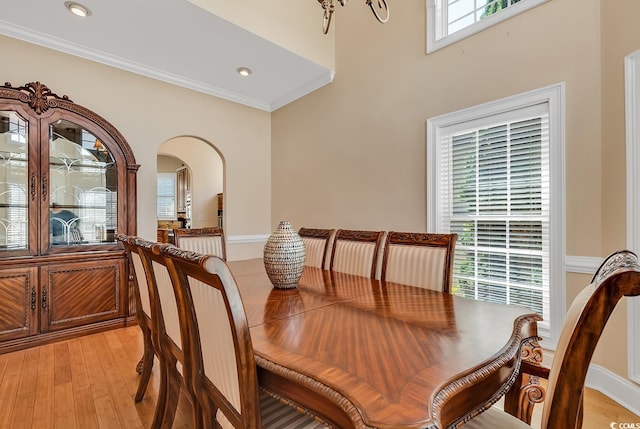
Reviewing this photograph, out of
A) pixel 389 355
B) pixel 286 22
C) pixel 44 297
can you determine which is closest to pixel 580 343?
pixel 389 355

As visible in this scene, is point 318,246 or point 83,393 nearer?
point 83,393

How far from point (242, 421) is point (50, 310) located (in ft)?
9.81

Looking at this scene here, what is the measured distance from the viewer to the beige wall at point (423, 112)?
6.29 feet

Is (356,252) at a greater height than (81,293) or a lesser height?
greater

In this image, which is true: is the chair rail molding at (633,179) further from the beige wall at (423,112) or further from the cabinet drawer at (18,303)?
the cabinet drawer at (18,303)

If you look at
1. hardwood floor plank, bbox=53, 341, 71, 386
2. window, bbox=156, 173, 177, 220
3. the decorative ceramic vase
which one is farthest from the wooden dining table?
window, bbox=156, 173, 177, 220

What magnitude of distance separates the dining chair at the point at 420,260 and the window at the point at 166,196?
7.45 meters

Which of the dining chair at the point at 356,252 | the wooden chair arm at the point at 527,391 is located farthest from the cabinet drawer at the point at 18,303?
the wooden chair arm at the point at 527,391

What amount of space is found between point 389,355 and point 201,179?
6562mm

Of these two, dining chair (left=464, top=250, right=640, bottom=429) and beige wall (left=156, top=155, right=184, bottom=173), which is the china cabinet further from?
beige wall (left=156, top=155, right=184, bottom=173)

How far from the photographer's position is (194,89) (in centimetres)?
388

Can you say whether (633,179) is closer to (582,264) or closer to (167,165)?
(582,264)

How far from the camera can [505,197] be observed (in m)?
2.37

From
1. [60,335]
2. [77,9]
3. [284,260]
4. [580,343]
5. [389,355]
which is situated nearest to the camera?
[580,343]
